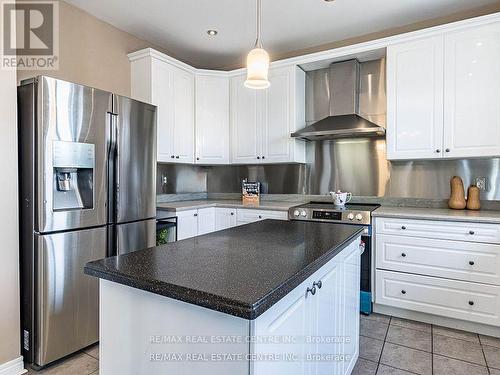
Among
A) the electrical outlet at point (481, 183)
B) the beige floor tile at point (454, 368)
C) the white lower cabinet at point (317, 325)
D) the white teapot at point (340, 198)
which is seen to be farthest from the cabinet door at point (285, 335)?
the electrical outlet at point (481, 183)

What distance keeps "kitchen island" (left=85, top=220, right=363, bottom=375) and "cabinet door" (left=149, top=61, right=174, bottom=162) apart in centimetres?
211

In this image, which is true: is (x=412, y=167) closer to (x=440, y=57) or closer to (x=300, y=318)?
(x=440, y=57)

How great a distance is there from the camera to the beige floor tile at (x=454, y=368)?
1992mm

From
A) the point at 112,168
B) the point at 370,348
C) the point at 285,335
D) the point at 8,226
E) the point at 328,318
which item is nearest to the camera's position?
the point at 285,335

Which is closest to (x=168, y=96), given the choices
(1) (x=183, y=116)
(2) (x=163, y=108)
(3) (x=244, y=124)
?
(2) (x=163, y=108)

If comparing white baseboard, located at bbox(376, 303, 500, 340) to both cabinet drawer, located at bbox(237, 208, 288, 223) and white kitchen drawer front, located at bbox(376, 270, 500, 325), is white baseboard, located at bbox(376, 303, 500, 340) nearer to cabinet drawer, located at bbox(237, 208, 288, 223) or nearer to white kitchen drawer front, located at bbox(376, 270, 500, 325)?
white kitchen drawer front, located at bbox(376, 270, 500, 325)

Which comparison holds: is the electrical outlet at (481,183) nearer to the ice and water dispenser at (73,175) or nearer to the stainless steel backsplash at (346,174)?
the stainless steel backsplash at (346,174)

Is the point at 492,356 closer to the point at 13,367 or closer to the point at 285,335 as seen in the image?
the point at 285,335

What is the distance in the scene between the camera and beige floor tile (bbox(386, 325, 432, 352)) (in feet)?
7.62

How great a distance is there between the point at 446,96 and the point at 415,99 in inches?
9.6

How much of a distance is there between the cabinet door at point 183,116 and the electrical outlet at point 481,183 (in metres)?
2.97

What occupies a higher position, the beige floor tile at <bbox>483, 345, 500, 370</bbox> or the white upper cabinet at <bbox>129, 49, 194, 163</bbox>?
the white upper cabinet at <bbox>129, 49, 194, 163</bbox>

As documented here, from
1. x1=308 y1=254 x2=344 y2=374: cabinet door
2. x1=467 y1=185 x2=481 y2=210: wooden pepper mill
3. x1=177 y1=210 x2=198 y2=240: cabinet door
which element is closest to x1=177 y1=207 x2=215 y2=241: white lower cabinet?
x1=177 y1=210 x2=198 y2=240: cabinet door

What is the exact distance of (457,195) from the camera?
290cm
